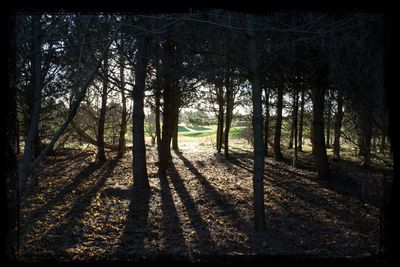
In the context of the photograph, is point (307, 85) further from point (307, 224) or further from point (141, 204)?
point (141, 204)

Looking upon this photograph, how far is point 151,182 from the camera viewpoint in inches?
497

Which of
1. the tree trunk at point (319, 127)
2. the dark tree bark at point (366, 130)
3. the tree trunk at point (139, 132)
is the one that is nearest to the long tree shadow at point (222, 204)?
the tree trunk at point (139, 132)

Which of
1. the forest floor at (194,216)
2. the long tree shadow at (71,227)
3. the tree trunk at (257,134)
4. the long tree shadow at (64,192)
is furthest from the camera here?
the long tree shadow at (64,192)

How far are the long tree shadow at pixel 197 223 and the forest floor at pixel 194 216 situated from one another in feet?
0.07

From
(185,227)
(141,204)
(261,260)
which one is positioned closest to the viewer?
(261,260)

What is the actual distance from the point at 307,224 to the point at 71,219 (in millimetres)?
5830

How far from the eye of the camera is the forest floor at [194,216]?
5.59 meters

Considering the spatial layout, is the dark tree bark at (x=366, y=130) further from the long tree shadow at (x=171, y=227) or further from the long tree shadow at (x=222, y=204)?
the long tree shadow at (x=222, y=204)

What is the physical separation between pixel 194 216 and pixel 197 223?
0.63 meters

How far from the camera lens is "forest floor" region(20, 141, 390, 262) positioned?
18.3 ft

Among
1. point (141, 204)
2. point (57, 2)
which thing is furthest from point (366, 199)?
point (57, 2)

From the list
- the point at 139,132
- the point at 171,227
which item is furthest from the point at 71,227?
the point at 139,132

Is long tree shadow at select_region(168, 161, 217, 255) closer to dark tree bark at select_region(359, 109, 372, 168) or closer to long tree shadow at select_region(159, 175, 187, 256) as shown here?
long tree shadow at select_region(159, 175, 187, 256)

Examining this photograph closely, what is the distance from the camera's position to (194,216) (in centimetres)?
801
